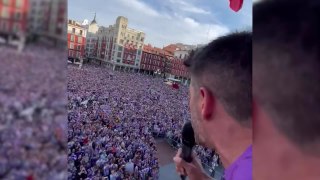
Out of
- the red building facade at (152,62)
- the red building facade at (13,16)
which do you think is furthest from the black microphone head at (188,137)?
the red building facade at (13,16)

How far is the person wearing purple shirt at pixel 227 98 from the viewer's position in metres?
0.27

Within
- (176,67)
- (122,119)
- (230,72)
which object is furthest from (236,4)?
(122,119)

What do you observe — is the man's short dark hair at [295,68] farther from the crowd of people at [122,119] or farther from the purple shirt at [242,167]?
the crowd of people at [122,119]

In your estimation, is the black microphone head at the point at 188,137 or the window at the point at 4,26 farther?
the black microphone head at the point at 188,137

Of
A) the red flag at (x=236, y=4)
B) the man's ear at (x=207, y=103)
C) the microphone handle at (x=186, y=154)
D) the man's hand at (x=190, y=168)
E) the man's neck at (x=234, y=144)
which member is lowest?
the man's hand at (x=190, y=168)

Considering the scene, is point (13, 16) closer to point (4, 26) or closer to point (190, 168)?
point (4, 26)

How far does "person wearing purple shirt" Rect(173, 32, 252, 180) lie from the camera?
27 cm

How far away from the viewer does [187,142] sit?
39 centimetres

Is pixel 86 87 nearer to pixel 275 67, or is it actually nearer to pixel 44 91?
pixel 44 91

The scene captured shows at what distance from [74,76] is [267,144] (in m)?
0.25

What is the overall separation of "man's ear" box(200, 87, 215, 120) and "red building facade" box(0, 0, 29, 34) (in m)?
0.16

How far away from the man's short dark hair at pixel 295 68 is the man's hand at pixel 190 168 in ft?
0.64

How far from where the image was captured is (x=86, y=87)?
0.52m

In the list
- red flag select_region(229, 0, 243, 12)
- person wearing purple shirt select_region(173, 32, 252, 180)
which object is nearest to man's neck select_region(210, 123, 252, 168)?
person wearing purple shirt select_region(173, 32, 252, 180)
